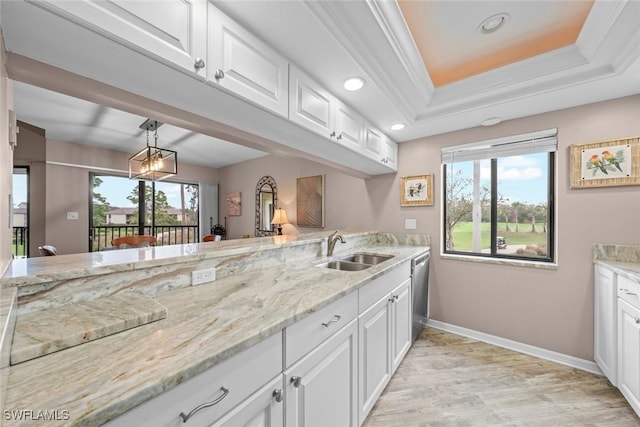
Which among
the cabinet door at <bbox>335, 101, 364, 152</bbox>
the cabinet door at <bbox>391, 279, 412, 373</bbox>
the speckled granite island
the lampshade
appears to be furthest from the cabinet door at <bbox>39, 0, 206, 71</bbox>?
the lampshade

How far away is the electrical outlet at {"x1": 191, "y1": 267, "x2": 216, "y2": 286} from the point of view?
3.99ft

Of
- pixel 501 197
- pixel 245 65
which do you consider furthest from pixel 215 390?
pixel 501 197

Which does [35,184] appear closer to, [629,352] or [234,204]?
[234,204]

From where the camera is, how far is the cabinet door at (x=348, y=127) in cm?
186

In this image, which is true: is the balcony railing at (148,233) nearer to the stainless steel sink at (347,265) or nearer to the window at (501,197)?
the stainless steel sink at (347,265)

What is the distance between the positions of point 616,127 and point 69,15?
3.28 metres

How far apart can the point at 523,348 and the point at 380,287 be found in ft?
5.87

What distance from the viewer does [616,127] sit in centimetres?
197

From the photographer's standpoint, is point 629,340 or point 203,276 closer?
point 203,276

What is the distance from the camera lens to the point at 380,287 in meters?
1.61

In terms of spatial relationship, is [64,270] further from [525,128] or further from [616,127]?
[616,127]

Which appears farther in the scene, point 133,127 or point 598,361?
point 133,127

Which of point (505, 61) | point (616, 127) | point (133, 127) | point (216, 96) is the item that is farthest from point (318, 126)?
point (133, 127)

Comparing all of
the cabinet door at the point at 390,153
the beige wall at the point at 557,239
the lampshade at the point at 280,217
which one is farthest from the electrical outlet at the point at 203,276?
the lampshade at the point at 280,217
